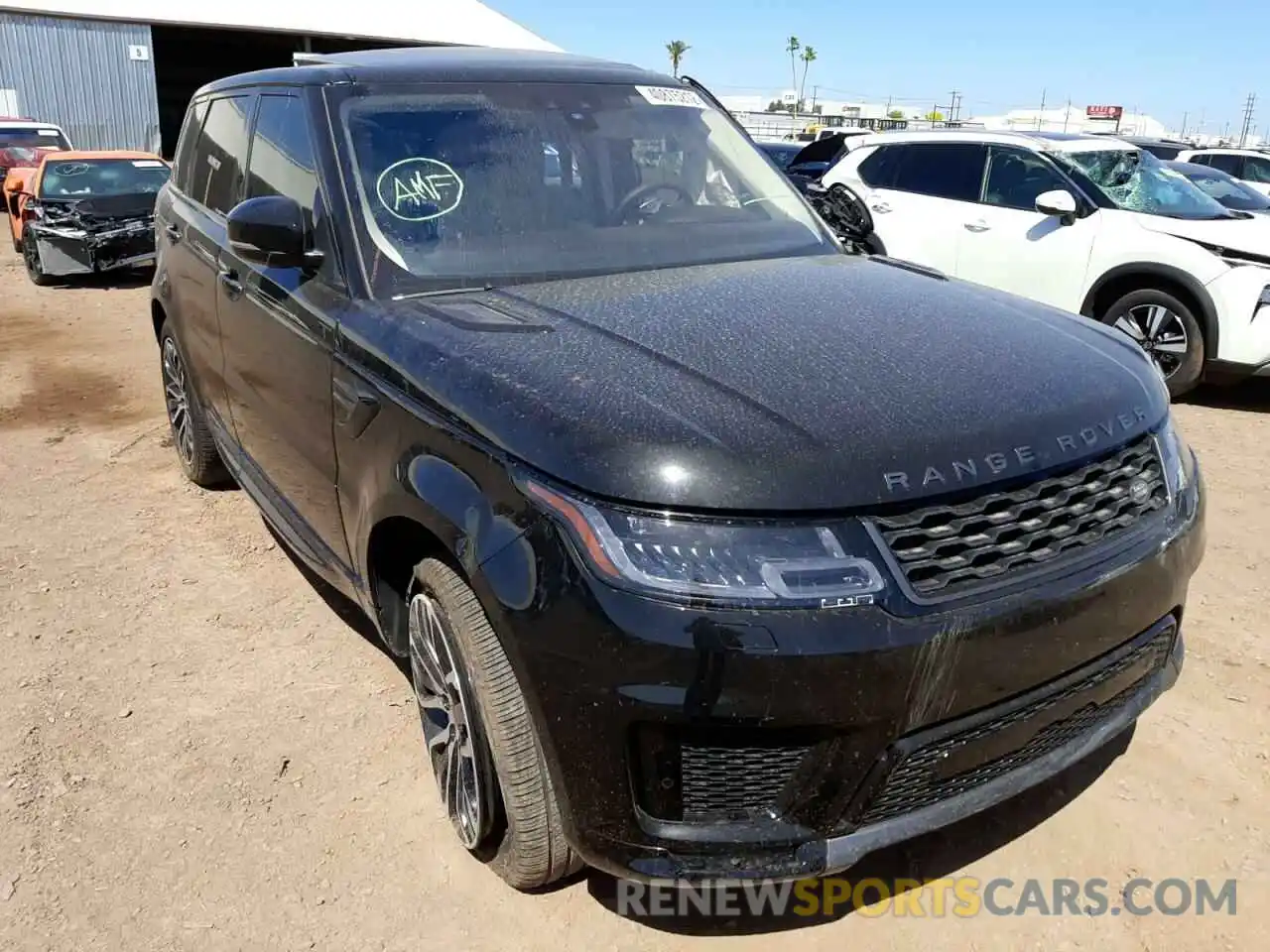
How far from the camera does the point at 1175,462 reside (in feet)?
8.11

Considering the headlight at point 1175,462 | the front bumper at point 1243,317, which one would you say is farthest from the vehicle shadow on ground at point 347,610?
the front bumper at point 1243,317

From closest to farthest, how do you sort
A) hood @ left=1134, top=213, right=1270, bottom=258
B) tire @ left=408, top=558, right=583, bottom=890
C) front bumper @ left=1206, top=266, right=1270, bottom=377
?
tire @ left=408, top=558, right=583, bottom=890 → front bumper @ left=1206, top=266, right=1270, bottom=377 → hood @ left=1134, top=213, right=1270, bottom=258

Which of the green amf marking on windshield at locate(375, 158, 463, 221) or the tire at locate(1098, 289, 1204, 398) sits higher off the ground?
the green amf marking on windshield at locate(375, 158, 463, 221)

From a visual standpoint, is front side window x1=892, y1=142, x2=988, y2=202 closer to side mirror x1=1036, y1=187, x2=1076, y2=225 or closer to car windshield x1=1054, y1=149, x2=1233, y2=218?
car windshield x1=1054, y1=149, x2=1233, y2=218

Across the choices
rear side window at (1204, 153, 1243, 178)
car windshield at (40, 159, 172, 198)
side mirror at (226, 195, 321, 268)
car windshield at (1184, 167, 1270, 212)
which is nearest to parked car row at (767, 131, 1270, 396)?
car windshield at (1184, 167, 1270, 212)

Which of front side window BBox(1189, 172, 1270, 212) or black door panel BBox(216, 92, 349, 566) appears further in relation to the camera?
front side window BBox(1189, 172, 1270, 212)

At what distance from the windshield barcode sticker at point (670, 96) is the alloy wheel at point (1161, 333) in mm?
4338

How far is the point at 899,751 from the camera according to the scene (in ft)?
6.40

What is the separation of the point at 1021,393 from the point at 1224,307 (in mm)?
Answer: 5322

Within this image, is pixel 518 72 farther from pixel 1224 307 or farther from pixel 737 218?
pixel 1224 307

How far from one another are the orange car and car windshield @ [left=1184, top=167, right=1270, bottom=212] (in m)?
10.6

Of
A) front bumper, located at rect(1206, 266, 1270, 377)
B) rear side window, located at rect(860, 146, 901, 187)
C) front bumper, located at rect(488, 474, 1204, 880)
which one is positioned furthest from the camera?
rear side window, located at rect(860, 146, 901, 187)

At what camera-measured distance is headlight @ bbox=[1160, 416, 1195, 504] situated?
2.41 meters

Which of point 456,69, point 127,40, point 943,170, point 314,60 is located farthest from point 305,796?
point 127,40
